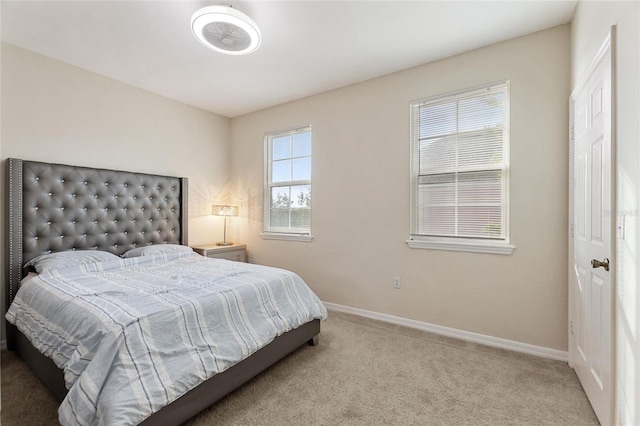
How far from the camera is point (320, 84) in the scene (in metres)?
3.20

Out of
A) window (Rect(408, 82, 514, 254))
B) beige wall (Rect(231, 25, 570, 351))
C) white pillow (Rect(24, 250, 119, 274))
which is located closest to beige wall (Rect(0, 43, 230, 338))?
white pillow (Rect(24, 250, 119, 274))

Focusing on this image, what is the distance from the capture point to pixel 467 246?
2531mm

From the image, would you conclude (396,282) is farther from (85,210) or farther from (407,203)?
(85,210)

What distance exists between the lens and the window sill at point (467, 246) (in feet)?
7.81

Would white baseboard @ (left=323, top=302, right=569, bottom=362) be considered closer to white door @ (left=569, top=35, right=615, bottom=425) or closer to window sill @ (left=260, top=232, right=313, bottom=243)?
white door @ (left=569, top=35, right=615, bottom=425)

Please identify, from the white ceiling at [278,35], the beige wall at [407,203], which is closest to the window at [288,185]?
the beige wall at [407,203]

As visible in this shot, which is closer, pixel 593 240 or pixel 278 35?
pixel 593 240

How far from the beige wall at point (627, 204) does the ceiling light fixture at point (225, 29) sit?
199 cm

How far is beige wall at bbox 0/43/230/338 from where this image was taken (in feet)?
8.07

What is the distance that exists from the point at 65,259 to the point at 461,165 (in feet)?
11.5

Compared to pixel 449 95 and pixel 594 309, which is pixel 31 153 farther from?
pixel 594 309

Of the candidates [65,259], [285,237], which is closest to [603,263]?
[285,237]

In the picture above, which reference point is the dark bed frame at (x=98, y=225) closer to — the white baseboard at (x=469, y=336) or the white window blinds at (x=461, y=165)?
the white baseboard at (x=469, y=336)

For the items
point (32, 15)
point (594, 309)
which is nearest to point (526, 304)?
point (594, 309)
